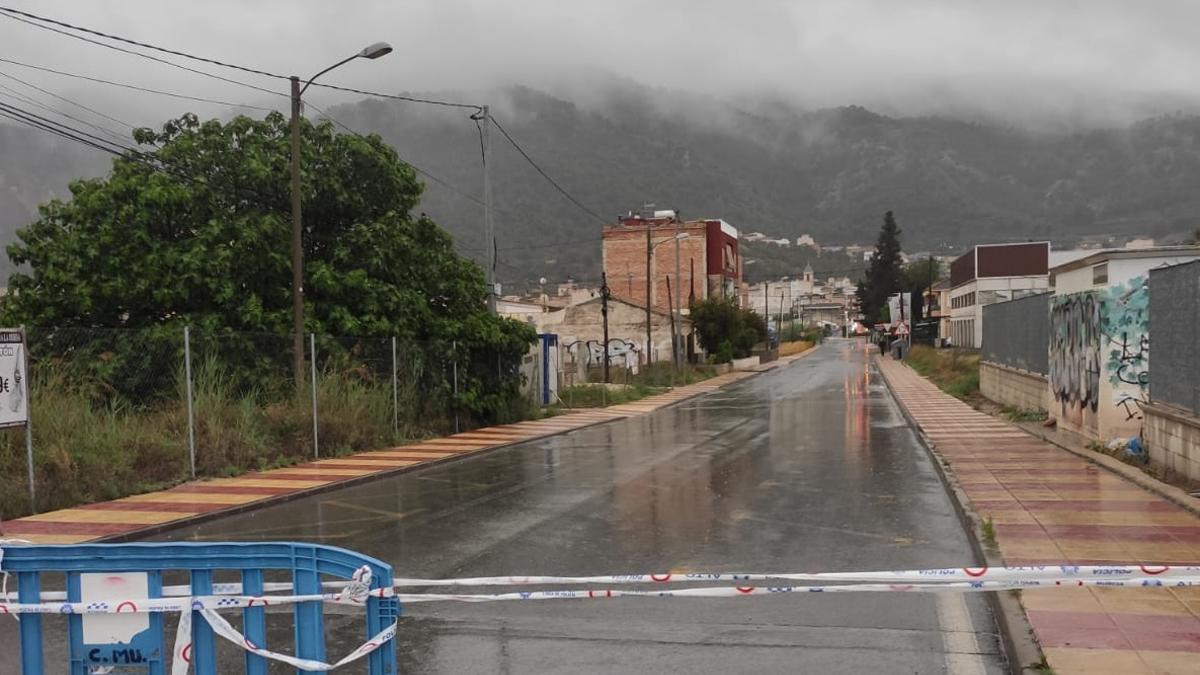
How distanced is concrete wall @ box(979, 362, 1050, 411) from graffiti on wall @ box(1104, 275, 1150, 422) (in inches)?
247

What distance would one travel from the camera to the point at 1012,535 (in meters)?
8.76

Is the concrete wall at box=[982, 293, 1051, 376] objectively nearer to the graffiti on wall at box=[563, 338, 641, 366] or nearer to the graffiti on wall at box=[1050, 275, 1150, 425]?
the graffiti on wall at box=[1050, 275, 1150, 425]

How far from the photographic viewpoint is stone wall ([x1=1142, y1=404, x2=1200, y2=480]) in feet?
35.6

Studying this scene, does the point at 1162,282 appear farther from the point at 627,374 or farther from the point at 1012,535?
the point at 627,374

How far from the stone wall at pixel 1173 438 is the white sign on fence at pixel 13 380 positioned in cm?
1357

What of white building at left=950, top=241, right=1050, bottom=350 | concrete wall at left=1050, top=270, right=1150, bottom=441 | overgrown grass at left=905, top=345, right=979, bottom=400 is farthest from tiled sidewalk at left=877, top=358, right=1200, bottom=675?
white building at left=950, top=241, right=1050, bottom=350

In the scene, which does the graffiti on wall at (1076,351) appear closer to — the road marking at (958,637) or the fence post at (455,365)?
the road marking at (958,637)

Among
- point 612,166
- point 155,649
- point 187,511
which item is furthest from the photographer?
point 612,166

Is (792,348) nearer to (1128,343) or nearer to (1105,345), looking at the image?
(1105,345)

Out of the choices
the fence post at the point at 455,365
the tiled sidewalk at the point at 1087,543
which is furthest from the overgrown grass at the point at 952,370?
the fence post at the point at 455,365

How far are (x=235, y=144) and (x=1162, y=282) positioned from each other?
18.0 m

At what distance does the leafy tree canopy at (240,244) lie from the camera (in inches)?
727

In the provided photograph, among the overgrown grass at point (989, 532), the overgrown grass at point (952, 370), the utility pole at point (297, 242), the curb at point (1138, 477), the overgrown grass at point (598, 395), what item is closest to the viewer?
the overgrown grass at point (989, 532)

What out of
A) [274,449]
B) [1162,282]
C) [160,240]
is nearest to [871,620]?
[1162,282]
